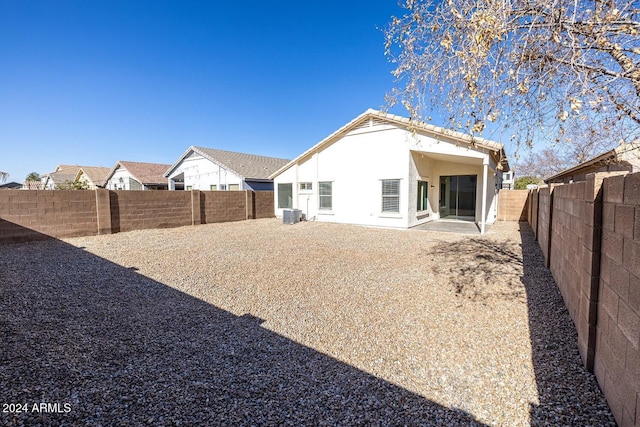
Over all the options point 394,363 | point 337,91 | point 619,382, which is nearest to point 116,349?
point 394,363

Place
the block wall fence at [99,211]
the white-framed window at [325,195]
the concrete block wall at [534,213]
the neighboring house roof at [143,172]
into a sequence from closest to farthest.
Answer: the block wall fence at [99,211] < the concrete block wall at [534,213] < the white-framed window at [325,195] < the neighboring house roof at [143,172]


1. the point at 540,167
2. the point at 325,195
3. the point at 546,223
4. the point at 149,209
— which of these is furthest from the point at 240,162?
the point at 540,167

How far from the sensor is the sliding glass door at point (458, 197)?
15.4 meters

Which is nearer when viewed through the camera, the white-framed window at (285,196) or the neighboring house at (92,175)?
the white-framed window at (285,196)

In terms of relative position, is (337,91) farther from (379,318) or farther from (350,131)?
(379,318)

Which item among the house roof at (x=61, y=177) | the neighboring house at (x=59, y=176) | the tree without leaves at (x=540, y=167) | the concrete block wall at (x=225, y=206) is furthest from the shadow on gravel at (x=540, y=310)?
the house roof at (x=61, y=177)

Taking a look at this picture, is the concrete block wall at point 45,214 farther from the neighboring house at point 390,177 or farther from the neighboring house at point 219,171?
the neighboring house at point 219,171

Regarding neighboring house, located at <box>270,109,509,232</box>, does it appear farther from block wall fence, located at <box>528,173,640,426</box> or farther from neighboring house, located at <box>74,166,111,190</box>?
neighboring house, located at <box>74,166,111,190</box>

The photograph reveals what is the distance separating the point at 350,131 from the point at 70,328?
486 inches

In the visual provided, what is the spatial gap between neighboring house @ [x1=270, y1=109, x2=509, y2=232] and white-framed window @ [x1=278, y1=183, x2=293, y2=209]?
0.06 m

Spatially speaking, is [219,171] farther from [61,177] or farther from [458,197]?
[61,177]

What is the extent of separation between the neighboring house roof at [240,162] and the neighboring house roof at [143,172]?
2.20 meters

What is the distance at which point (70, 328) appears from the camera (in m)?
3.46

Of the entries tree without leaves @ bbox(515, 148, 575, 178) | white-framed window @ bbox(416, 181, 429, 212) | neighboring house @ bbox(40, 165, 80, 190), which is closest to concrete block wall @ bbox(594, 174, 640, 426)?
white-framed window @ bbox(416, 181, 429, 212)
